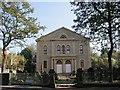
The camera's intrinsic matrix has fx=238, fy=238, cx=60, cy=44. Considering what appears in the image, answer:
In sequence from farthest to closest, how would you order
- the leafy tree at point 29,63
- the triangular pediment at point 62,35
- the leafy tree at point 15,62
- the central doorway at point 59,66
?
the leafy tree at point 29,63 → the leafy tree at point 15,62 → the triangular pediment at point 62,35 → the central doorway at point 59,66

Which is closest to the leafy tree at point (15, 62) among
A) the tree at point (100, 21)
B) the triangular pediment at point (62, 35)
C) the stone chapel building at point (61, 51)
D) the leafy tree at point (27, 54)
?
the stone chapel building at point (61, 51)

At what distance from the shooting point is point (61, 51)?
5262 centimetres

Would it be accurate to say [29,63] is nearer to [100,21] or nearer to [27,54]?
[27,54]

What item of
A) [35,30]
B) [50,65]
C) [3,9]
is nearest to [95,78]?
[35,30]

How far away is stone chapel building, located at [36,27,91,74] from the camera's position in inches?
2044

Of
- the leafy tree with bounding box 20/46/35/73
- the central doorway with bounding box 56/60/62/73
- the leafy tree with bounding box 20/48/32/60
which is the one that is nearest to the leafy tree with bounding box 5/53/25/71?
the leafy tree with bounding box 20/46/35/73

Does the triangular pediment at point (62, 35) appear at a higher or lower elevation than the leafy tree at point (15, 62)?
higher

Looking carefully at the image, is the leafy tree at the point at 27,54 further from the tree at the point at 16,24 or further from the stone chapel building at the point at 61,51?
the tree at the point at 16,24

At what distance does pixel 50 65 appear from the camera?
5225 centimetres

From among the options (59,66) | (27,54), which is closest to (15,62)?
(27,54)

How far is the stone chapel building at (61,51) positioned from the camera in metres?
51.9

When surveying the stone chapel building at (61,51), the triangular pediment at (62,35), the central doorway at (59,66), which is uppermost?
the triangular pediment at (62,35)

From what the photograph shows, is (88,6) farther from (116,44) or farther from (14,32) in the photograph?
(14,32)

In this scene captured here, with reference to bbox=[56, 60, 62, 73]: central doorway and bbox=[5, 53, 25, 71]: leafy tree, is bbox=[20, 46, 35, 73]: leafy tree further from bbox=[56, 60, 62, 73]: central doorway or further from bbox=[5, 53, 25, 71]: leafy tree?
bbox=[56, 60, 62, 73]: central doorway
